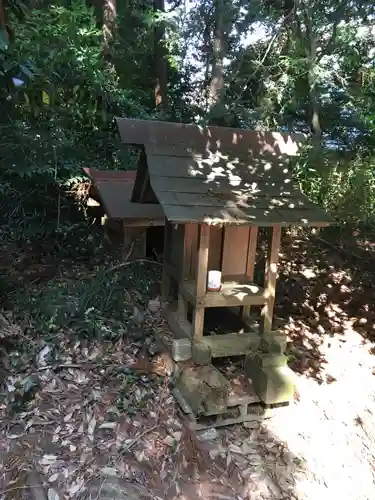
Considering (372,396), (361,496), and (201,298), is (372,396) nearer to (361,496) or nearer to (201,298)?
(361,496)

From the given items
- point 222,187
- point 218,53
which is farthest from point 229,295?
point 218,53

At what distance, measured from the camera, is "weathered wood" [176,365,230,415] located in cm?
304

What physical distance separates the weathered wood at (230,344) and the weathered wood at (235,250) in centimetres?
56

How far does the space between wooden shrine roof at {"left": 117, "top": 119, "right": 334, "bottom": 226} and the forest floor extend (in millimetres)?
1381

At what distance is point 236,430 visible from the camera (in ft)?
10.5

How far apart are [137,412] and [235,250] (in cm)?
154

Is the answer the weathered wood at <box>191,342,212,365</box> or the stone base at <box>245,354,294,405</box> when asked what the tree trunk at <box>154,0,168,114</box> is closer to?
the weathered wood at <box>191,342,212,365</box>

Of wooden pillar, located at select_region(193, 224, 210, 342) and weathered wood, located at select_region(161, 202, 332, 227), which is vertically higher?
weathered wood, located at select_region(161, 202, 332, 227)

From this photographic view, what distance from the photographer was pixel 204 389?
122 inches

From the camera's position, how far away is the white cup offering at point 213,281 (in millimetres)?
3322

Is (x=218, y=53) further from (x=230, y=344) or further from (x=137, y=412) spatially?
(x=137, y=412)

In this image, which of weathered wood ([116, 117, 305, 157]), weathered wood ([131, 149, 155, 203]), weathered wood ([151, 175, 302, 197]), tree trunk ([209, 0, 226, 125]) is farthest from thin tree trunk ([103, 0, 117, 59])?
weathered wood ([151, 175, 302, 197])

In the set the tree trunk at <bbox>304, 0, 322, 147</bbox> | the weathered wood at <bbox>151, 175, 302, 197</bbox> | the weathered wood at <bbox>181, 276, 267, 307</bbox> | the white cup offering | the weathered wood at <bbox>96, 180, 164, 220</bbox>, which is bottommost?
the weathered wood at <bbox>181, 276, 267, 307</bbox>

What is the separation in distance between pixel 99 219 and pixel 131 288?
1898 millimetres
